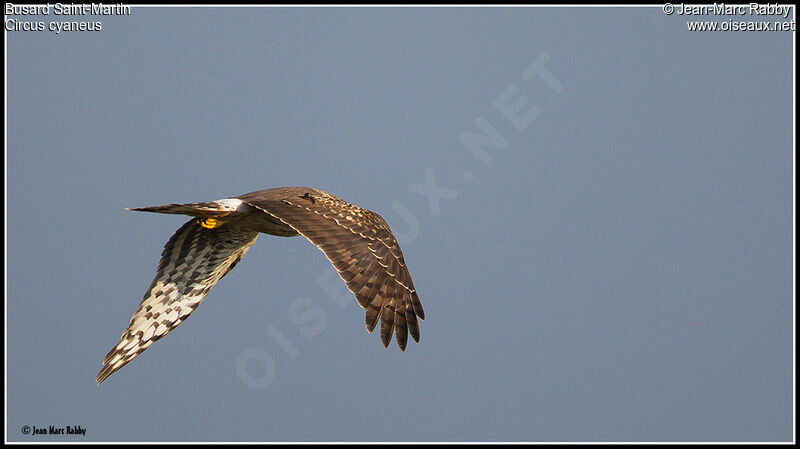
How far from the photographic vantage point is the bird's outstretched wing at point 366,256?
1030 cm

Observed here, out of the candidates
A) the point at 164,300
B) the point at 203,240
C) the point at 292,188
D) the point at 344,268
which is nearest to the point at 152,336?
the point at 164,300

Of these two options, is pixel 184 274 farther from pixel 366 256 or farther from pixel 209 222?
pixel 366 256

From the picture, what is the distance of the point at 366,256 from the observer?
418 inches

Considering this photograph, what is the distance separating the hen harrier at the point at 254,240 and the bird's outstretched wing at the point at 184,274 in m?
0.01

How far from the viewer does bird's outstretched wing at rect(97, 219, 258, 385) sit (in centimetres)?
1238

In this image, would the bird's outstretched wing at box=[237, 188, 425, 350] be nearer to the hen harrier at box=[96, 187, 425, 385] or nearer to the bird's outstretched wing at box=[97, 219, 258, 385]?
the hen harrier at box=[96, 187, 425, 385]

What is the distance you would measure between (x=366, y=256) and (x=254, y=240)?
3063 mm

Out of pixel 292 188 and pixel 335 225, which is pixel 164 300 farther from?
pixel 335 225

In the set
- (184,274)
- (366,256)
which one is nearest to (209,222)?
(184,274)

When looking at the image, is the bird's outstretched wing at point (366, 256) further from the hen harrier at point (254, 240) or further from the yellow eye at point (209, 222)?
the yellow eye at point (209, 222)

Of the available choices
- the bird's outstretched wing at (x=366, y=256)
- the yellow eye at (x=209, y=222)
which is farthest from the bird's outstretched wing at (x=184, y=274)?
the bird's outstretched wing at (x=366, y=256)

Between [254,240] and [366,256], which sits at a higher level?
[254,240]

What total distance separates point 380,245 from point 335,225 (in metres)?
0.58

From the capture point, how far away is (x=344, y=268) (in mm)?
10359
